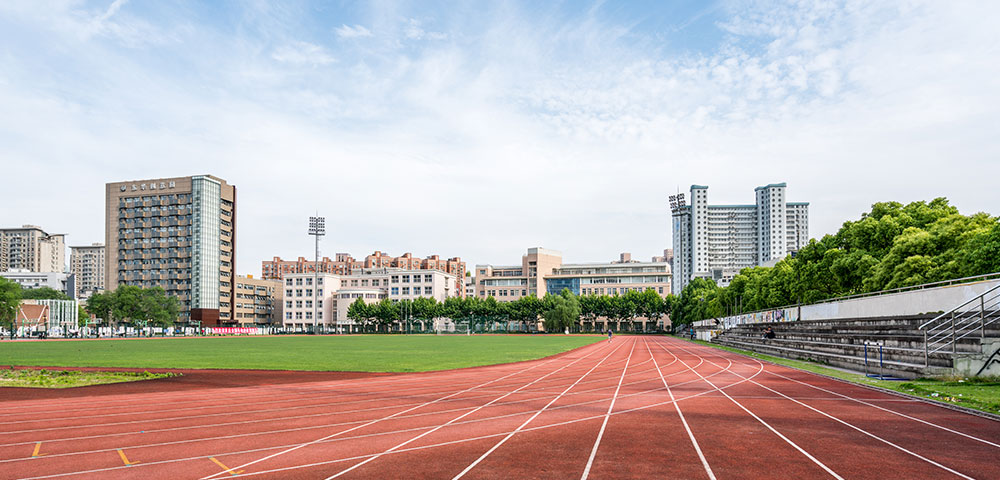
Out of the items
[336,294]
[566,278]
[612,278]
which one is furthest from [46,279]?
[612,278]

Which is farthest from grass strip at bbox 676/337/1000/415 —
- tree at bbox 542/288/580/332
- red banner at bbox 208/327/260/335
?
red banner at bbox 208/327/260/335

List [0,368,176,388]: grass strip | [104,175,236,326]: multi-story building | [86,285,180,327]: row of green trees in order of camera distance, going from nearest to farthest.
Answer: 1. [0,368,176,388]: grass strip
2. [86,285,180,327]: row of green trees
3. [104,175,236,326]: multi-story building

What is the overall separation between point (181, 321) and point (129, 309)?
1678cm

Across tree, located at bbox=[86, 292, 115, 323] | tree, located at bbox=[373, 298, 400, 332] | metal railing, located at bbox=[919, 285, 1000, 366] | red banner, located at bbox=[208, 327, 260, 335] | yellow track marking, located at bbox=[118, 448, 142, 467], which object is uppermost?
metal railing, located at bbox=[919, 285, 1000, 366]

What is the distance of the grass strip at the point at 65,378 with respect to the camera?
70.9 feet

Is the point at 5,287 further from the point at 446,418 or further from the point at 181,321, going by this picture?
the point at 446,418

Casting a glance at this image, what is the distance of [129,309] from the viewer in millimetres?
119375

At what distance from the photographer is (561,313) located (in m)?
122

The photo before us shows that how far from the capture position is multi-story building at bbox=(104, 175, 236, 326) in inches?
5310

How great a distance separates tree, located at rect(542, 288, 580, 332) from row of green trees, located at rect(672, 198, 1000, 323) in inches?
2230

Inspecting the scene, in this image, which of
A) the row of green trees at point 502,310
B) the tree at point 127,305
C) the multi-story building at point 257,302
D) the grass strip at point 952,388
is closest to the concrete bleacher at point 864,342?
the grass strip at point 952,388

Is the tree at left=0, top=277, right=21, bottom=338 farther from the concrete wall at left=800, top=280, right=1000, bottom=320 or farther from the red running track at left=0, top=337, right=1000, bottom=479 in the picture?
the concrete wall at left=800, top=280, right=1000, bottom=320

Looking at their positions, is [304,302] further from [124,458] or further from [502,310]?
[124,458]

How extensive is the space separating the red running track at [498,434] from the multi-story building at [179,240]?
418 ft
